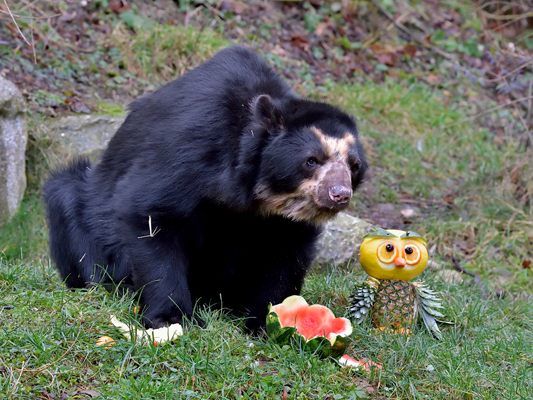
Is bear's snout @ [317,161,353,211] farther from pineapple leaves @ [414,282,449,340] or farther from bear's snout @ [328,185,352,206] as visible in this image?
pineapple leaves @ [414,282,449,340]

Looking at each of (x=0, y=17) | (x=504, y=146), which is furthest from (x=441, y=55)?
(x=0, y=17)

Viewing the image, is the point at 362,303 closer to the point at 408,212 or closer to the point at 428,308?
the point at 428,308

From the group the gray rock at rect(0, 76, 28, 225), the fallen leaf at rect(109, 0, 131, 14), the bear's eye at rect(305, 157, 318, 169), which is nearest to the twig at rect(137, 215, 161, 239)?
the bear's eye at rect(305, 157, 318, 169)

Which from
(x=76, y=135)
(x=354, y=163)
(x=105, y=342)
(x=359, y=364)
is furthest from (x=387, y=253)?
(x=76, y=135)

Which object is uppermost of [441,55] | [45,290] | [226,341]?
[441,55]

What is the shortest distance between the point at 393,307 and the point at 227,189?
124cm

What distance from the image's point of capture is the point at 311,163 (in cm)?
454

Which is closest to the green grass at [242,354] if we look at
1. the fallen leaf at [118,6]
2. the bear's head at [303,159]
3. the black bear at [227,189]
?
the black bear at [227,189]

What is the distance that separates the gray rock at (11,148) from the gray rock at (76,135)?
34cm

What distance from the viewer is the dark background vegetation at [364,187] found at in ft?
13.5

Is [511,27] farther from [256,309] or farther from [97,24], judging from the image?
[256,309]

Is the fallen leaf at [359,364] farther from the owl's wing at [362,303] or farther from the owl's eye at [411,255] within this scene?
the owl's eye at [411,255]

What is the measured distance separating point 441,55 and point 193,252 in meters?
8.44

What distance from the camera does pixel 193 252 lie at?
4816mm
